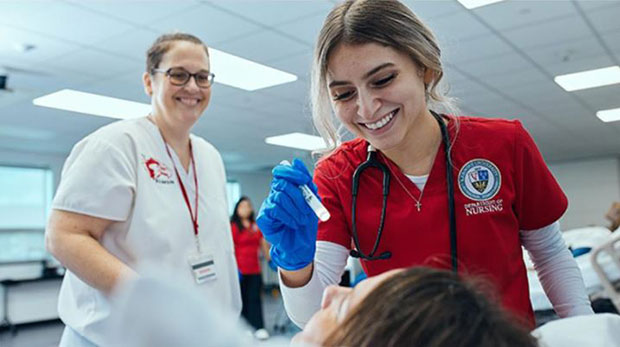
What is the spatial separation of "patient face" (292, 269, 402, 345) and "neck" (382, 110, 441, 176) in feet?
1.78

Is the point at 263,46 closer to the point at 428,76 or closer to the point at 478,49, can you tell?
the point at 478,49

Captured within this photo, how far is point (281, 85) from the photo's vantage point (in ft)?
17.4

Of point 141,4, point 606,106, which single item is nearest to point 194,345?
point 141,4

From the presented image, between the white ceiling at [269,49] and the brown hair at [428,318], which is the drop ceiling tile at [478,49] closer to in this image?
the white ceiling at [269,49]

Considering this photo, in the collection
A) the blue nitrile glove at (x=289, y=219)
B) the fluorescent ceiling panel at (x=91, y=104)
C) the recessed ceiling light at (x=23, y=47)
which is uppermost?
the recessed ceiling light at (x=23, y=47)

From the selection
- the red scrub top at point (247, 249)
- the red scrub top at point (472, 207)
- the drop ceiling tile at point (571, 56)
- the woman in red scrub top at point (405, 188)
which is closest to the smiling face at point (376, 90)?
the woman in red scrub top at point (405, 188)

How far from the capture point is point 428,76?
119cm

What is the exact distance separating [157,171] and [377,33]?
0.62 m

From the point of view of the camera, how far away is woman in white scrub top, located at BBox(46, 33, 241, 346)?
115 centimetres

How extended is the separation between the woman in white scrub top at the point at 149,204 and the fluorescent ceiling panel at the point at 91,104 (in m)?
4.27

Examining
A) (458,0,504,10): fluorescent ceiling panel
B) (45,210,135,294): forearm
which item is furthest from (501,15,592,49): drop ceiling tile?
(45,210,135,294): forearm

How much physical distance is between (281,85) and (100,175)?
13.8ft

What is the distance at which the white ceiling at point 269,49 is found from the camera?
3600 millimetres

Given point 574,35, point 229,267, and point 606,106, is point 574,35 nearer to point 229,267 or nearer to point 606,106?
point 606,106
